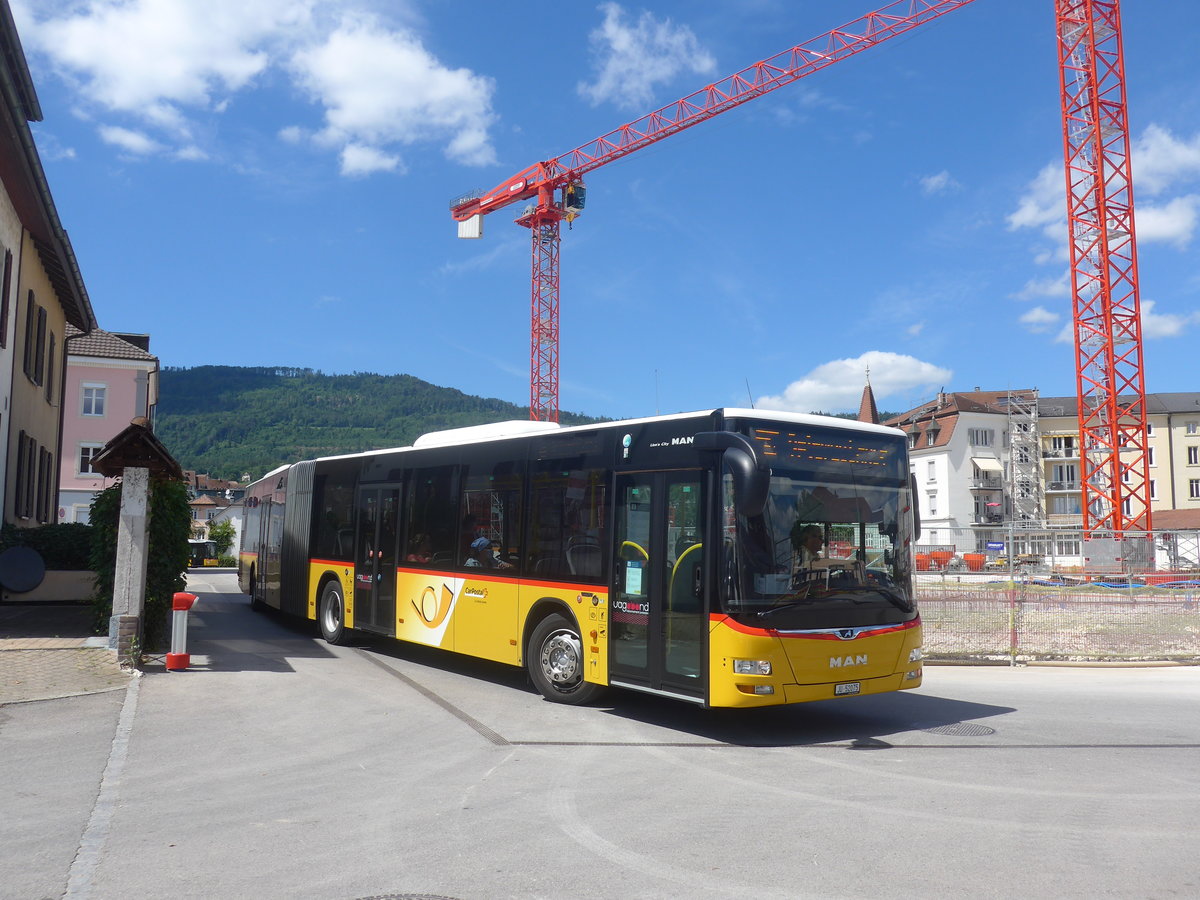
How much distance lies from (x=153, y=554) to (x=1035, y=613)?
13550 millimetres

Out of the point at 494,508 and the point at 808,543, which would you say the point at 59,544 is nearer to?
the point at 494,508

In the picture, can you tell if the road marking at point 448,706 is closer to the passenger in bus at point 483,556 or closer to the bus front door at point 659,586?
the bus front door at point 659,586

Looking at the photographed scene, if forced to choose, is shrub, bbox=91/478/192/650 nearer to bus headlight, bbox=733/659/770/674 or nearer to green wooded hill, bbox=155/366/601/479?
bus headlight, bbox=733/659/770/674

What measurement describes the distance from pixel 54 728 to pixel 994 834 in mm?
7618

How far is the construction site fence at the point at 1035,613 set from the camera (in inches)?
633

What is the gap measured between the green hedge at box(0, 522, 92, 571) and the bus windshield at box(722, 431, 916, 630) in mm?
15599

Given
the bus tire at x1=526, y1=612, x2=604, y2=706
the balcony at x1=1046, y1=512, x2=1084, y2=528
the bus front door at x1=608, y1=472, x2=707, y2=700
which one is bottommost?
the bus tire at x1=526, y1=612, x2=604, y2=706

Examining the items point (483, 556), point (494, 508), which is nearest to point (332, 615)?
point (483, 556)

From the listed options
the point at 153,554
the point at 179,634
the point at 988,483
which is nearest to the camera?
the point at 179,634

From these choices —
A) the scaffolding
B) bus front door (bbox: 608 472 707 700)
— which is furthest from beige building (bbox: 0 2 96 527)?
the scaffolding

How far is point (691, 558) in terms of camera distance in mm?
8898

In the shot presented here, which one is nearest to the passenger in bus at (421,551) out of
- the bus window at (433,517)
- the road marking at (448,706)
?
the bus window at (433,517)

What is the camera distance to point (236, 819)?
20.1ft

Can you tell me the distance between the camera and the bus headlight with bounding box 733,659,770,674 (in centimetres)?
841
